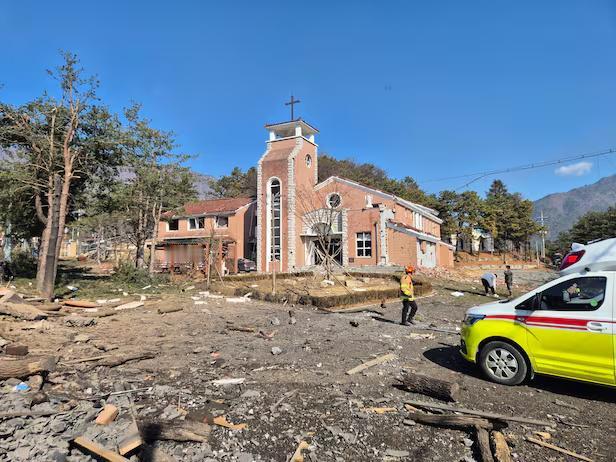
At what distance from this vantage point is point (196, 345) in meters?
8.32

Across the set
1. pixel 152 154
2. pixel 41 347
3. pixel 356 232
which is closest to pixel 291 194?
pixel 356 232

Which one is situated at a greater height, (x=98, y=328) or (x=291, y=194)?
(x=291, y=194)

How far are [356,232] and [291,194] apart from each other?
633 cm

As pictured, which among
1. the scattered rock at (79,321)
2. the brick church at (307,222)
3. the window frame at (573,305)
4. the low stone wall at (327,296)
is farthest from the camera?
the brick church at (307,222)

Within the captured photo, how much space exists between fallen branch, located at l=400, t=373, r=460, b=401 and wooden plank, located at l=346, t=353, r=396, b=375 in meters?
1.05

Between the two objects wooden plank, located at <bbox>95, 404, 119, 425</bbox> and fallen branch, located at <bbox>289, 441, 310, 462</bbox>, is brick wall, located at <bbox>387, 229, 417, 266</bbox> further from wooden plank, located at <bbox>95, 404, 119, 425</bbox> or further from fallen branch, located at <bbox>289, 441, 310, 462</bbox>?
wooden plank, located at <bbox>95, 404, 119, 425</bbox>

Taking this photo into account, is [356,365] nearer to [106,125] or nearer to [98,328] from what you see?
[98,328]

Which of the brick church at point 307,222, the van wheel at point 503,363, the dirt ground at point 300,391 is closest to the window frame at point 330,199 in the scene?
the brick church at point 307,222

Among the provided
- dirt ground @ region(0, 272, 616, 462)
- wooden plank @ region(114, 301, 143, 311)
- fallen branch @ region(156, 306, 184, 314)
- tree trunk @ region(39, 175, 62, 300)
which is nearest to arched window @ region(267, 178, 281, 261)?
tree trunk @ region(39, 175, 62, 300)

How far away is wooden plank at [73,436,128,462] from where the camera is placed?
3.47 m

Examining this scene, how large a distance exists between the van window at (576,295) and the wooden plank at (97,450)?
5.75 m

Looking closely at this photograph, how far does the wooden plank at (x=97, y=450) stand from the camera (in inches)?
137

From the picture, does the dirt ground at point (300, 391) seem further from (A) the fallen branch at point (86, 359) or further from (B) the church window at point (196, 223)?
(B) the church window at point (196, 223)

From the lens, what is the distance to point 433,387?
5.40m
